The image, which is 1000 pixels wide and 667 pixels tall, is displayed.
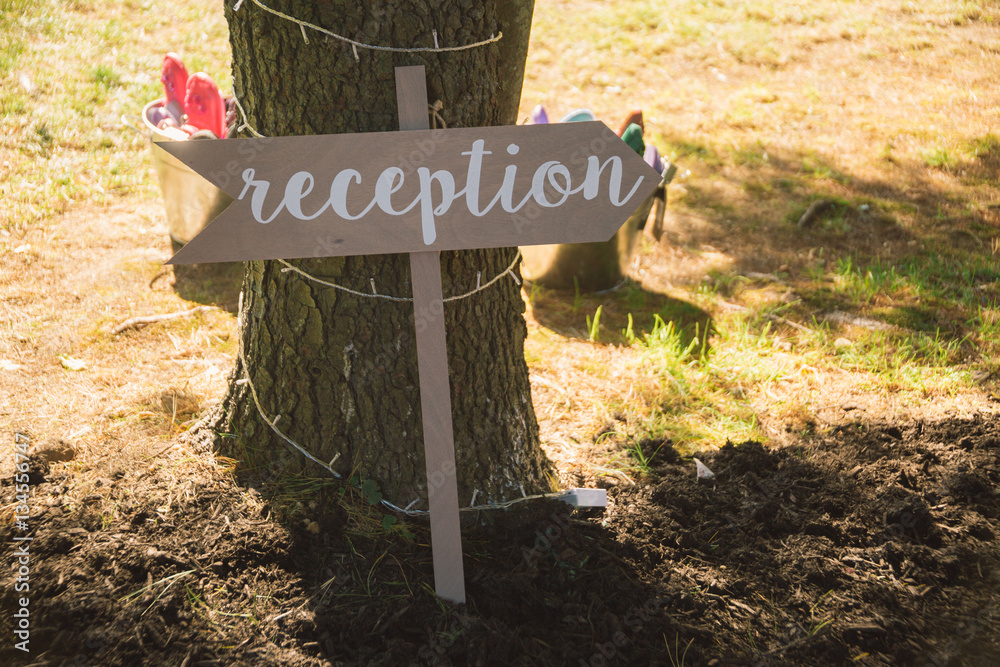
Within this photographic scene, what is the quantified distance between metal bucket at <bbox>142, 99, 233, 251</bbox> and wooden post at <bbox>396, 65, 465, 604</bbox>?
6.90 feet

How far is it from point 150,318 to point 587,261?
2247 mm

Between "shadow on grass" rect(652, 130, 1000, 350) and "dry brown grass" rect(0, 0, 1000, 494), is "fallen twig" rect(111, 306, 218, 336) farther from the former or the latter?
"shadow on grass" rect(652, 130, 1000, 350)

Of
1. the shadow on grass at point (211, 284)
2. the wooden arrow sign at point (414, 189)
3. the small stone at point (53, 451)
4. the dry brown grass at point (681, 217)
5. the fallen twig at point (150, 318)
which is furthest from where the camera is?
the shadow on grass at point (211, 284)

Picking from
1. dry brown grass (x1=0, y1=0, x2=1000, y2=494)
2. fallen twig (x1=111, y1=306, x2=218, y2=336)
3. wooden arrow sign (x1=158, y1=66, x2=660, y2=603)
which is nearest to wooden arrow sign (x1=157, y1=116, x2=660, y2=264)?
wooden arrow sign (x1=158, y1=66, x2=660, y2=603)

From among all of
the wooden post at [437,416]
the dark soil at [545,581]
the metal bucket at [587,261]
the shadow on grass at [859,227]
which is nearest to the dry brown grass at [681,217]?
the shadow on grass at [859,227]

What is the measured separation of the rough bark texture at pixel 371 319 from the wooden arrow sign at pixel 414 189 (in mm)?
200

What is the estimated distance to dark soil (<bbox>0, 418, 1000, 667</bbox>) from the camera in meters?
1.49

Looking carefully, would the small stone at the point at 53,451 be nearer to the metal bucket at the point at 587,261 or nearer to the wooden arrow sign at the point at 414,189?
the wooden arrow sign at the point at 414,189

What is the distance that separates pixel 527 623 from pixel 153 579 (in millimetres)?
951

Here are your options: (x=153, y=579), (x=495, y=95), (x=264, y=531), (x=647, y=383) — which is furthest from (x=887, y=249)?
(x=153, y=579)

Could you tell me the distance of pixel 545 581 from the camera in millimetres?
1677

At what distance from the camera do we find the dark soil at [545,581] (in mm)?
1491

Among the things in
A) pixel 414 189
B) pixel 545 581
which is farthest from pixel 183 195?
pixel 545 581

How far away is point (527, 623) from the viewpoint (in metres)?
1.58
